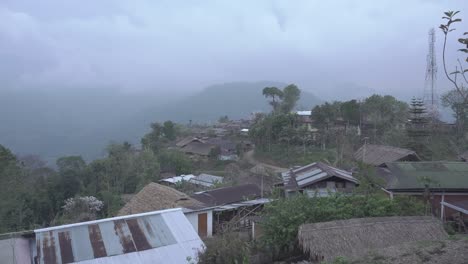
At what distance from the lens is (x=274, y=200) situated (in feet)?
37.5


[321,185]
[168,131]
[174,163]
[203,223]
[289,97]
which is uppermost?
[289,97]

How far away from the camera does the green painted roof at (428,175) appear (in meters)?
13.7

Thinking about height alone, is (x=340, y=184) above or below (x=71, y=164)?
above

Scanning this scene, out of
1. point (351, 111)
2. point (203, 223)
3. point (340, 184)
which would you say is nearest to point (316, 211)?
point (340, 184)

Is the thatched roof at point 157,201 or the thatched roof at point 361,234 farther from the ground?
the thatched roof at point 361,234

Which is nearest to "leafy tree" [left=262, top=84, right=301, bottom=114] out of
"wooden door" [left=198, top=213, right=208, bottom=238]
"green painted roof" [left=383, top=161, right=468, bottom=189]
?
"wooden door" [left=198, top=213, right=208, bottom=238]

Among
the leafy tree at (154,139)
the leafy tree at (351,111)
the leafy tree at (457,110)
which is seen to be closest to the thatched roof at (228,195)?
the leafy tree at (457,110)

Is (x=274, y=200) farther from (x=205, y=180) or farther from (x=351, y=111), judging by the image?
(x=351, y=111)

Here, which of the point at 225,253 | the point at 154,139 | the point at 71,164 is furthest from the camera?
the point at 154,139

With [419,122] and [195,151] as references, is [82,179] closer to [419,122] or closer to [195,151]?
[195,151]

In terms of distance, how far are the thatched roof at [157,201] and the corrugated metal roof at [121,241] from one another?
779 cm

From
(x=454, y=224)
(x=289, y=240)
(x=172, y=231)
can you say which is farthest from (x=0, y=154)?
(x=454, y=224)

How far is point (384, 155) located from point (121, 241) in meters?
20.0

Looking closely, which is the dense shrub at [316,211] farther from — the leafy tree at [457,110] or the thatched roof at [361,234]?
the leafy tree at [457,110]
